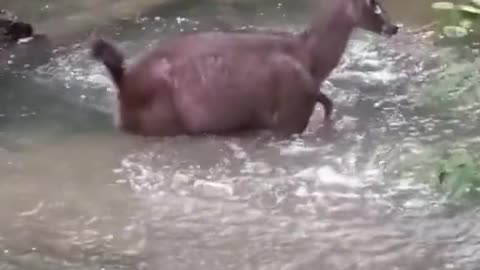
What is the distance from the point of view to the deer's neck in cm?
622

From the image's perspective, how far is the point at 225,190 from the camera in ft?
17.8

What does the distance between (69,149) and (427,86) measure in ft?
7.42

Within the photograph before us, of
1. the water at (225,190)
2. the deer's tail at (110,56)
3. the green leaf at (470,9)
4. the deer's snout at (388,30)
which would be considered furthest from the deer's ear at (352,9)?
the deer's tail at (110,56)

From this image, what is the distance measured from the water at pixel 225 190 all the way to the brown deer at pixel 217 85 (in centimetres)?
10

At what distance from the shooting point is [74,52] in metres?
7.64

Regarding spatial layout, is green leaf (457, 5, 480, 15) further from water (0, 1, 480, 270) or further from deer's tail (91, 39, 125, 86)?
deer's tail (91, 39, 125, 86)

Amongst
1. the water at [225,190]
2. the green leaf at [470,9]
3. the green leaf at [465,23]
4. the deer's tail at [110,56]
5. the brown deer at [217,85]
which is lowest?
the water at [225,190]

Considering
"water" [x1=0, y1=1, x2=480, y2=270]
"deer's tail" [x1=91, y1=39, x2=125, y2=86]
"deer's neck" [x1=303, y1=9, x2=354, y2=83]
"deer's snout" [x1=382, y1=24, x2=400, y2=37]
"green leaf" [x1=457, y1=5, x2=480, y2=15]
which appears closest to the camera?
"water" [x1=0, y1=1, x2=480, y2=270]

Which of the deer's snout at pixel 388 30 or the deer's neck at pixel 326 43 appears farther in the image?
the deer's snout at pixel 388 30

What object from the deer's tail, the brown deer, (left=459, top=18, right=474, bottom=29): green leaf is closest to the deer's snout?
the brown deer

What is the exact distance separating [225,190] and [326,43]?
4.16 feet

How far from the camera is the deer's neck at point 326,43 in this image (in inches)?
245

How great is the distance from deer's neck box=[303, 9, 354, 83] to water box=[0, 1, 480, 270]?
13.6 inches

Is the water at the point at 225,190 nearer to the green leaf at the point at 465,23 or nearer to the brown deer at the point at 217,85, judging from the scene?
the brown deer at the point at 217,85
